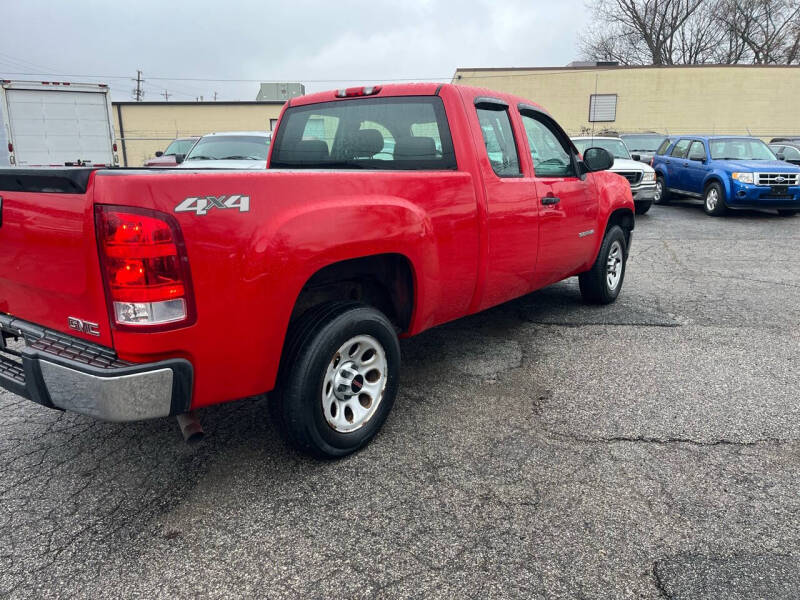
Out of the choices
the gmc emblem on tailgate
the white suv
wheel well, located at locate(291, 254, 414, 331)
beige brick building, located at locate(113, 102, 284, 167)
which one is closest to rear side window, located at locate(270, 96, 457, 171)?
wheel well, located at locate(291, 254, 414, 331)

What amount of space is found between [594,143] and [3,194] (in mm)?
13609

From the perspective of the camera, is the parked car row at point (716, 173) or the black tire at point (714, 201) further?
the black tire at point (714, 201)

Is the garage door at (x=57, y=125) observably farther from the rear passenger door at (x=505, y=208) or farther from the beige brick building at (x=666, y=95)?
the beige brick building at (x=666, y=95)

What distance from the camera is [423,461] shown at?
10.0 ft

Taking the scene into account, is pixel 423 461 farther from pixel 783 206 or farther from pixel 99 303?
pixel 783 206

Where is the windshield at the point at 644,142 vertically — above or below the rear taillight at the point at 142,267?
above

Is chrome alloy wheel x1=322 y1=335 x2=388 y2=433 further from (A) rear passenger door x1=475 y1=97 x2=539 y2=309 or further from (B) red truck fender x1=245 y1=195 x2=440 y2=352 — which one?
(A) rear passenger door x1=475 y1=97 x2=539 y2=309

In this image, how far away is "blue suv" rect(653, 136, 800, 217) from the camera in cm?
1222

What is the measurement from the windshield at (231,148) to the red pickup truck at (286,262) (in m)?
6.77

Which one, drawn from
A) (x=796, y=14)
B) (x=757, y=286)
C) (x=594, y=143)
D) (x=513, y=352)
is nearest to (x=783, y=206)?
(x=594, y=143)

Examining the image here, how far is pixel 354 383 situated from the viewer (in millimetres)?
3082

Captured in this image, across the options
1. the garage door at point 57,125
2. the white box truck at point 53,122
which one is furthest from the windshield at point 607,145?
the garage door at point 57,125

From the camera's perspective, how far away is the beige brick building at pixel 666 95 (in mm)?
30797

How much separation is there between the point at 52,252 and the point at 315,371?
1183 millimetres
